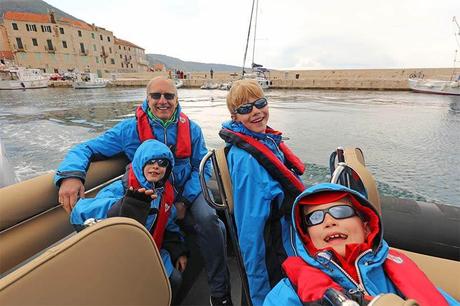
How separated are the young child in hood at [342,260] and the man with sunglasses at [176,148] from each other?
0.71 metres

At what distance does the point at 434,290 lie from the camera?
850 mm

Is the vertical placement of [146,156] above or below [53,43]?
below

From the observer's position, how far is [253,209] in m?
1.17

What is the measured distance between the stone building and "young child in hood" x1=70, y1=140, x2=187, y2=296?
168 feet

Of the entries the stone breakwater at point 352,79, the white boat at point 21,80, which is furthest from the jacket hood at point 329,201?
the white boat at point 21,80

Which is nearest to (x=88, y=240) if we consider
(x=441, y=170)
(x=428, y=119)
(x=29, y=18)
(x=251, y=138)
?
(x=251, y=138)

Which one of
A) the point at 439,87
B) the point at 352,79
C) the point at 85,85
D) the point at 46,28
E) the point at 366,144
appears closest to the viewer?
the point at 366,144

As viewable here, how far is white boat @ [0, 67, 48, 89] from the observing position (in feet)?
91.9

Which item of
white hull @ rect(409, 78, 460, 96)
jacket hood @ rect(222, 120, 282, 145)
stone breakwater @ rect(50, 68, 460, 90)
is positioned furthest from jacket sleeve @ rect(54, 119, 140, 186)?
stone breakwater @ rect(50, 68, 460, 90)

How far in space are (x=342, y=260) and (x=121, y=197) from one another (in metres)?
1.04

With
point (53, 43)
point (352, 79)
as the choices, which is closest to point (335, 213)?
point (352, 79)

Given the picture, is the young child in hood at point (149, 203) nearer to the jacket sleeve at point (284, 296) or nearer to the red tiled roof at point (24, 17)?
the jacket sleeve at point (284, 296)

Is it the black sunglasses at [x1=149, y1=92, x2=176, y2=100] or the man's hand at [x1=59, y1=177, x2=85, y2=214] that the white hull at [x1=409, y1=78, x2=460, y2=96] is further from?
the man's hand at [x1=59, y1=177, x2=85, y2=214]

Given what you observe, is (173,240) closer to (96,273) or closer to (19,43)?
(96,273)
